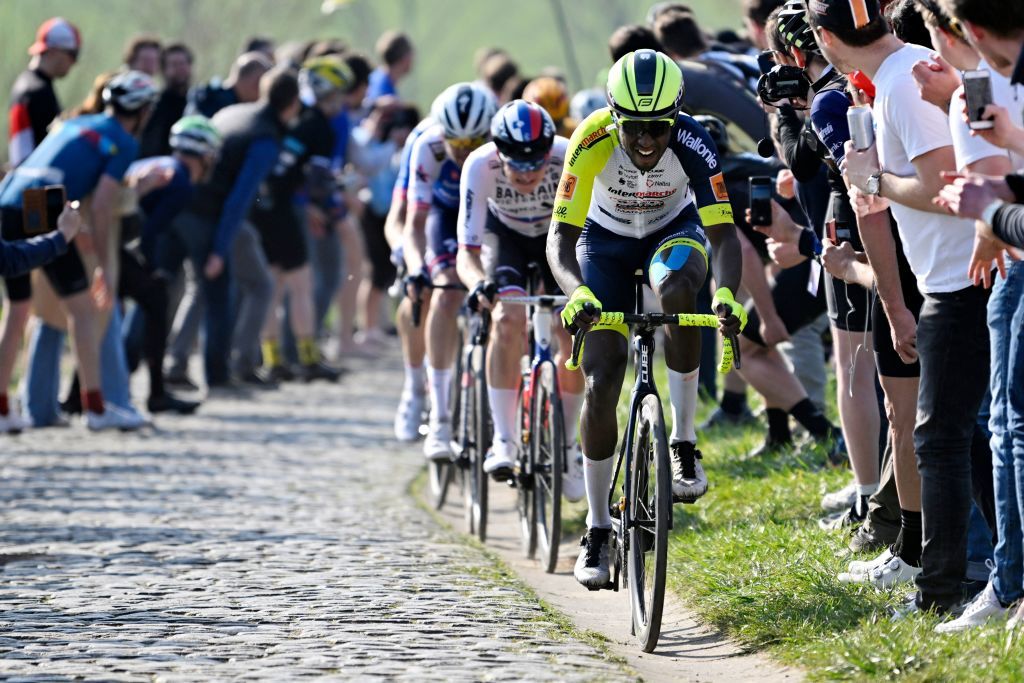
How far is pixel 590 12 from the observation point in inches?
2778

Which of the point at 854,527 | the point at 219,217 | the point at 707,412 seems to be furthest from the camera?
the point at 219,217

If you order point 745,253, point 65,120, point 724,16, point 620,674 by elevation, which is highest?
point 724,16

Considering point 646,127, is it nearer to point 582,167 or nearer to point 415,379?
point 582,167

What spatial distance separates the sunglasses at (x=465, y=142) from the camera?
10203 mm

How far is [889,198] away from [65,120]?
338 inches

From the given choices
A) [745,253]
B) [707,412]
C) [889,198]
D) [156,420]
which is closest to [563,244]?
[889,198]

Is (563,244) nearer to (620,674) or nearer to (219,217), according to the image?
(620,674)

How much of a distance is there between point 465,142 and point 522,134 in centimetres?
140

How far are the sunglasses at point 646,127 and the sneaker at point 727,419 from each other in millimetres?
4563

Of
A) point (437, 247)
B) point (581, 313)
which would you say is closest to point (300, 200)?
point (437, 247)

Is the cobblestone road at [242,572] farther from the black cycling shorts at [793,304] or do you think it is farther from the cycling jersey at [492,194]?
the black cycling shorts at [793,304]

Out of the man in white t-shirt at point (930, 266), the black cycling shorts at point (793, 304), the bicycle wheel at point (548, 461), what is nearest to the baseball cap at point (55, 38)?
the bicycle wheel at point (548, 461)

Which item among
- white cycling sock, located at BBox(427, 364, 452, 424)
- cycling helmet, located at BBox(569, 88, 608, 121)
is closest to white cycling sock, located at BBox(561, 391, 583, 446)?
white cycling sock, located at BBox(427, 364, 452, 424)

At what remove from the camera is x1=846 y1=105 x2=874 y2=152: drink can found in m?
6.17
